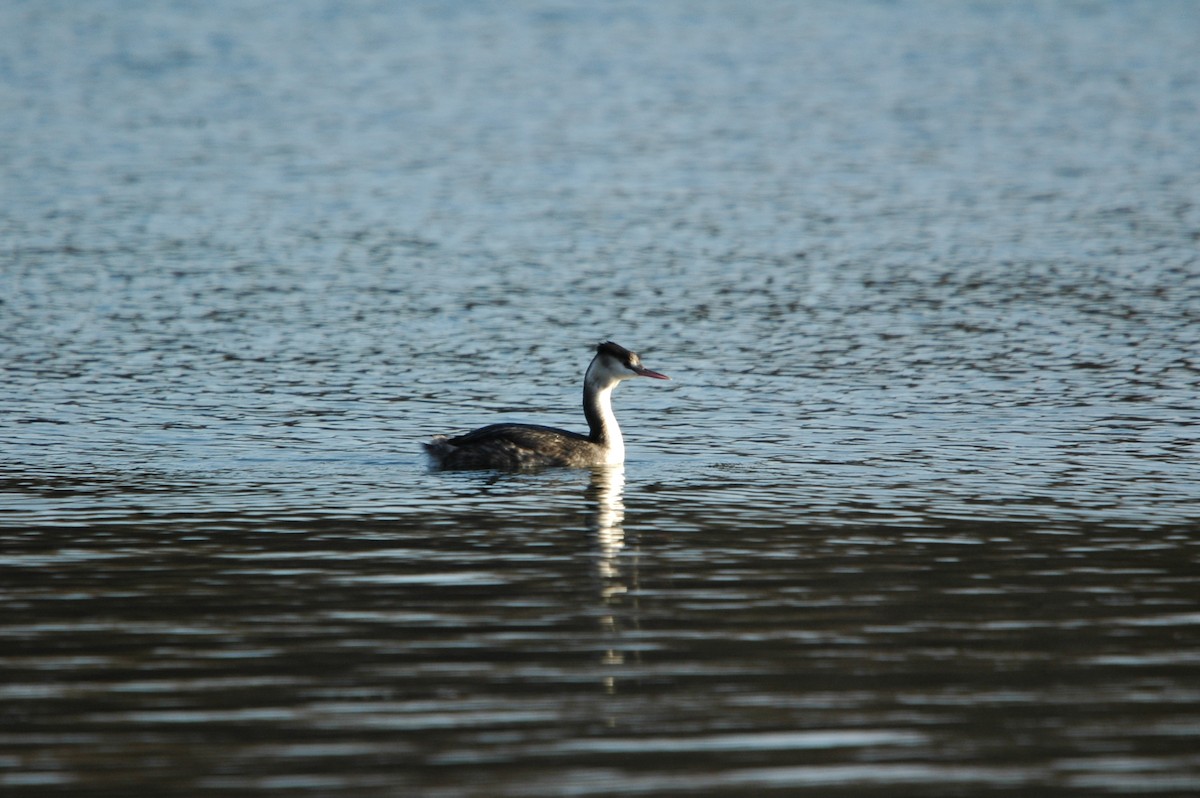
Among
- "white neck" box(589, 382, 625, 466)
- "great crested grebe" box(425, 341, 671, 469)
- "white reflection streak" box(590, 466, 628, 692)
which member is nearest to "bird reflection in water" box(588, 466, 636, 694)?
"white reflection streak" box(590, 466, 628, 692)

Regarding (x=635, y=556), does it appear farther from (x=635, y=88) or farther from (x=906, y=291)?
(x=635, y=88)

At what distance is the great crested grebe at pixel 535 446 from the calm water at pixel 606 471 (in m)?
0.28

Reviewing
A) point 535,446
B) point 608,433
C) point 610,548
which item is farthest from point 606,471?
point 610,548

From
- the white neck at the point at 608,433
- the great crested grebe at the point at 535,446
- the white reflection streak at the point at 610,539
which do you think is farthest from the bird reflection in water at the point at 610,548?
the great crested grebe at the point at 535,446

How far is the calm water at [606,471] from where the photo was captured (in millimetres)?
8953

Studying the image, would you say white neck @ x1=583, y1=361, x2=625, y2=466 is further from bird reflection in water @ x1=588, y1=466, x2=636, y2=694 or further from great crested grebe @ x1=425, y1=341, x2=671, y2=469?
bird reflection in water @ x1=588, y1=466, x2=636, y2=694

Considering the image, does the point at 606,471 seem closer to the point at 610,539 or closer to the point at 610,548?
the point at 610,539

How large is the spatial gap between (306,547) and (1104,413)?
8702 millimetres

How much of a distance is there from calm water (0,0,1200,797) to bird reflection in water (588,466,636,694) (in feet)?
0.19

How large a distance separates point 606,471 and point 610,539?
3.01 m

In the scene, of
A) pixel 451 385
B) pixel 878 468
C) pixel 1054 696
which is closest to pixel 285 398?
pixel 451 385

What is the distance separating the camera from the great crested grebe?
16328mm

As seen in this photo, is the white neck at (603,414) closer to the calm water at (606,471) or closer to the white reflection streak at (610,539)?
the white reflection streak at (610,539)

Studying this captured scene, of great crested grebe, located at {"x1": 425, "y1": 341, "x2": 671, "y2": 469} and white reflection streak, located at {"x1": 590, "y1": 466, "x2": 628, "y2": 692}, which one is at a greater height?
great crested grebe, located at {"x1": 425, "y1": 341, "x2": 671, "y2": 469}
